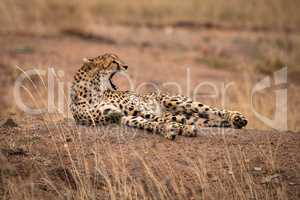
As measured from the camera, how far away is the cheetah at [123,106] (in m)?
6.44

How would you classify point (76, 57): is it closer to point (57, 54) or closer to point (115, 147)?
point (57, 54)

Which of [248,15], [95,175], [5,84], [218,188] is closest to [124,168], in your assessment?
[95,175]

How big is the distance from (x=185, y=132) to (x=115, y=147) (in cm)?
62

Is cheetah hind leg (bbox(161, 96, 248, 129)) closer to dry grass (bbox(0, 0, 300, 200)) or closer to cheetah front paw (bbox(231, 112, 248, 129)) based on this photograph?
cheetah front paw (bbox(231, 112, 248, 129))

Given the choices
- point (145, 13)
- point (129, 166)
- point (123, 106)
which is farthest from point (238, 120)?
point (145, 13)

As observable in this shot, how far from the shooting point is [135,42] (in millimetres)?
15250

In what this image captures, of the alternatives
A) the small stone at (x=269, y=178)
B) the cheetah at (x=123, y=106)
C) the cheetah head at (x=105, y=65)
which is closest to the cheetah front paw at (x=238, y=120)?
the cheetah at (x=123, y=106)

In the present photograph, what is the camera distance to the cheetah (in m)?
6.44

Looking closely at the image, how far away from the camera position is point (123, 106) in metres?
6.51

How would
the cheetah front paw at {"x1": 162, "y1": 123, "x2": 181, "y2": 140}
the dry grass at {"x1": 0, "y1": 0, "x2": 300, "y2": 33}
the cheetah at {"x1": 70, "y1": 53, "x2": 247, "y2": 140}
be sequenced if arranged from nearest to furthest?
1. the cheetah front paw at {"x1": 162, "y1": 123, "x2": 181, "y2": 140}
2. the cheetah at {"x1": 70, "y1": 53, "x2": 247, "y2": 140}
3. the dry grass at {"x1": 0, "y1": 0, "x2": 300, "y2": 33}

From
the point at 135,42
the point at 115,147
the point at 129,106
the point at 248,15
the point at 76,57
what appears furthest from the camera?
the point at 248,15

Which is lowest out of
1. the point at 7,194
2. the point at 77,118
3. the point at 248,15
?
the point at 7,194

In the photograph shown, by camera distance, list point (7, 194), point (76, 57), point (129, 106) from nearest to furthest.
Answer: point (7, 194) → point (129, 106) → point (76, 57)

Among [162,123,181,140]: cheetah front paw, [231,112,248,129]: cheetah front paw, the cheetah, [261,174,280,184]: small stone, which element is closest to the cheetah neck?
the cheetah
